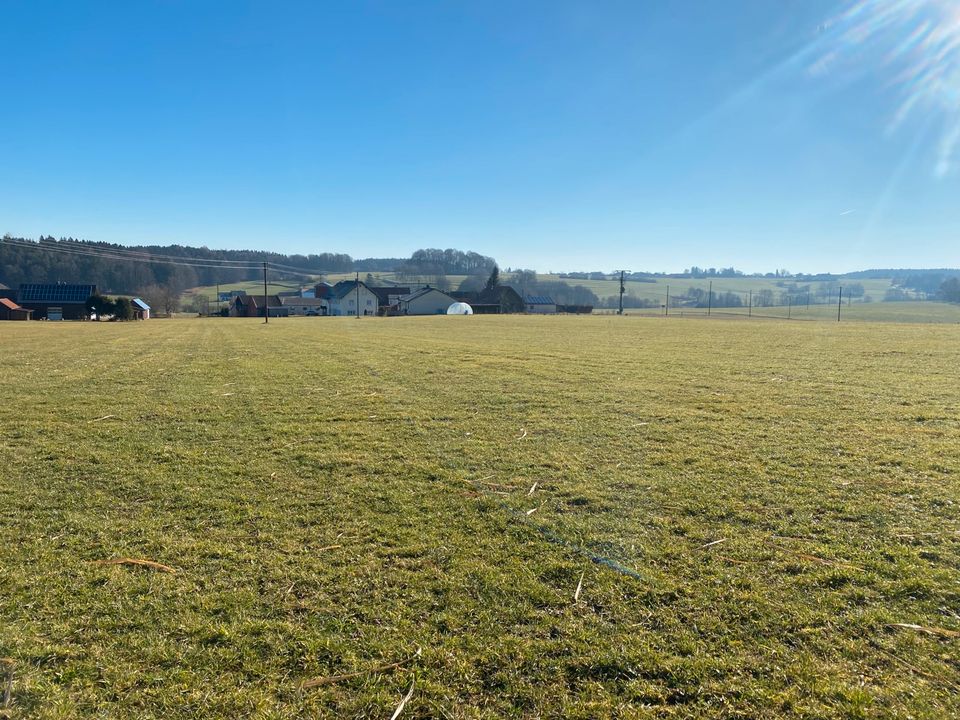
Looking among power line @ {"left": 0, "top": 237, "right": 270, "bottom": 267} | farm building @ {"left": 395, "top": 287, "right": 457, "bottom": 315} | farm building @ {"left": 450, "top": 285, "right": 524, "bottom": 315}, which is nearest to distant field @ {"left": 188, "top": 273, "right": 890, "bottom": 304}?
power line @ {"left": 0, "top": 237, "right": 270, "bottom": 267}

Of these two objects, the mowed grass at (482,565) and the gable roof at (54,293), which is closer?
the mowed grass at (482,565)

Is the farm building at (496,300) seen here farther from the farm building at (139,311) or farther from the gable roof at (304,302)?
the farm building at (139,311)

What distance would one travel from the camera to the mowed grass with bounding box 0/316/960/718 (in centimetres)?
246

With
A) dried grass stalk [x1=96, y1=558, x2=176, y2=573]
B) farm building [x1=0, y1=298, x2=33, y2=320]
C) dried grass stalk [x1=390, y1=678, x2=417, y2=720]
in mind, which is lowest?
dried grass stalk [x1=390, y1=678, x2=417, y2=720]

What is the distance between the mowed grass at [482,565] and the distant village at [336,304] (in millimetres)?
71906

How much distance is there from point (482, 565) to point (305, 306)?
106661 mm

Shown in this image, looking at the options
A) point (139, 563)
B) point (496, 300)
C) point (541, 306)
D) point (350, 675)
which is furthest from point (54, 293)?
point (350, 675)

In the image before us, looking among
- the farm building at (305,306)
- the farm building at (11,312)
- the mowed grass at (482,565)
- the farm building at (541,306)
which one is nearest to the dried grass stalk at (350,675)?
the mowed grass at (482,565)

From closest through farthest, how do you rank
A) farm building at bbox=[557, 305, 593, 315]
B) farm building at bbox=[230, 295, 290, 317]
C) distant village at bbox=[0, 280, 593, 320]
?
1. distant village at bbox=[0, 280, 593, 320]
2. farm building at bbox=[230, 295, 290, 317]
3. farm building at bbox=[557, 305, 593, 315]

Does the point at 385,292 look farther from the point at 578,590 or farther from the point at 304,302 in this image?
the point at 578,590

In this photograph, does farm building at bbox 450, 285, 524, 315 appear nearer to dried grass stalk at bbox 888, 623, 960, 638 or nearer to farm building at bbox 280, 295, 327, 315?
farm building at bbox 280, 295, 327, 315

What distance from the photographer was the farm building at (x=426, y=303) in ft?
309

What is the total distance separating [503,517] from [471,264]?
184341 mm

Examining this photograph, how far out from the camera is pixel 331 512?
14.5ft
